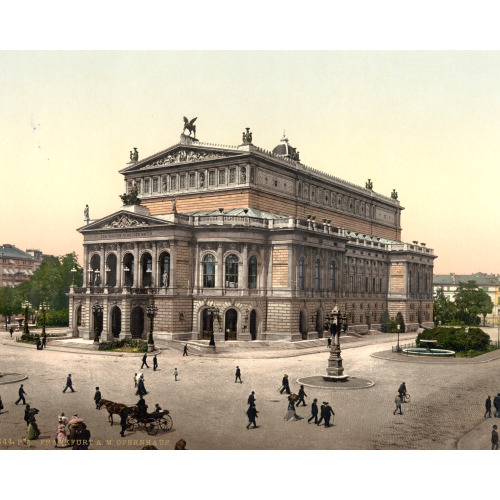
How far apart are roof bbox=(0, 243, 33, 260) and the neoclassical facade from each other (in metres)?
12.6

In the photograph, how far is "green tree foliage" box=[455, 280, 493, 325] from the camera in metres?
68.5

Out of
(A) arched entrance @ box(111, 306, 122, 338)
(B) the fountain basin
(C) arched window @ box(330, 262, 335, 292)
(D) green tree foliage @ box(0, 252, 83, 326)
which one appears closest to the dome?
(C) arched window @ box(330, 262, 335, 292)

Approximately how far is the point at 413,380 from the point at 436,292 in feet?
255

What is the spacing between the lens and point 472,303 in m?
70.9

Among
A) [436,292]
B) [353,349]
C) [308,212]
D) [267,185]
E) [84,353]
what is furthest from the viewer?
[436,292]

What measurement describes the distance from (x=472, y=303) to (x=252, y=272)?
2940 cm

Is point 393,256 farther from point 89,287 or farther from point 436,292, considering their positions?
point 89,287

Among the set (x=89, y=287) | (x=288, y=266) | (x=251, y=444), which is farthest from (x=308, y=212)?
(x=251, y=444)

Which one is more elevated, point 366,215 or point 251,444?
point 366,215

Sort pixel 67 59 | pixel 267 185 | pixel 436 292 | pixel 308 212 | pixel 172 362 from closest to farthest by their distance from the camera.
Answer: pixel 67 59 → pixel 172 362 → pixel 267 185 → pixel 308 212 → pixel 436 292

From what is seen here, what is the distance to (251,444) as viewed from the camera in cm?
2355

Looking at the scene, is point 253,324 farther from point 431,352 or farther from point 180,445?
point 180,445

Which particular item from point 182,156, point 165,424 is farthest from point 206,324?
point 165,424

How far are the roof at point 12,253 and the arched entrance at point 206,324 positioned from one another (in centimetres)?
1807
